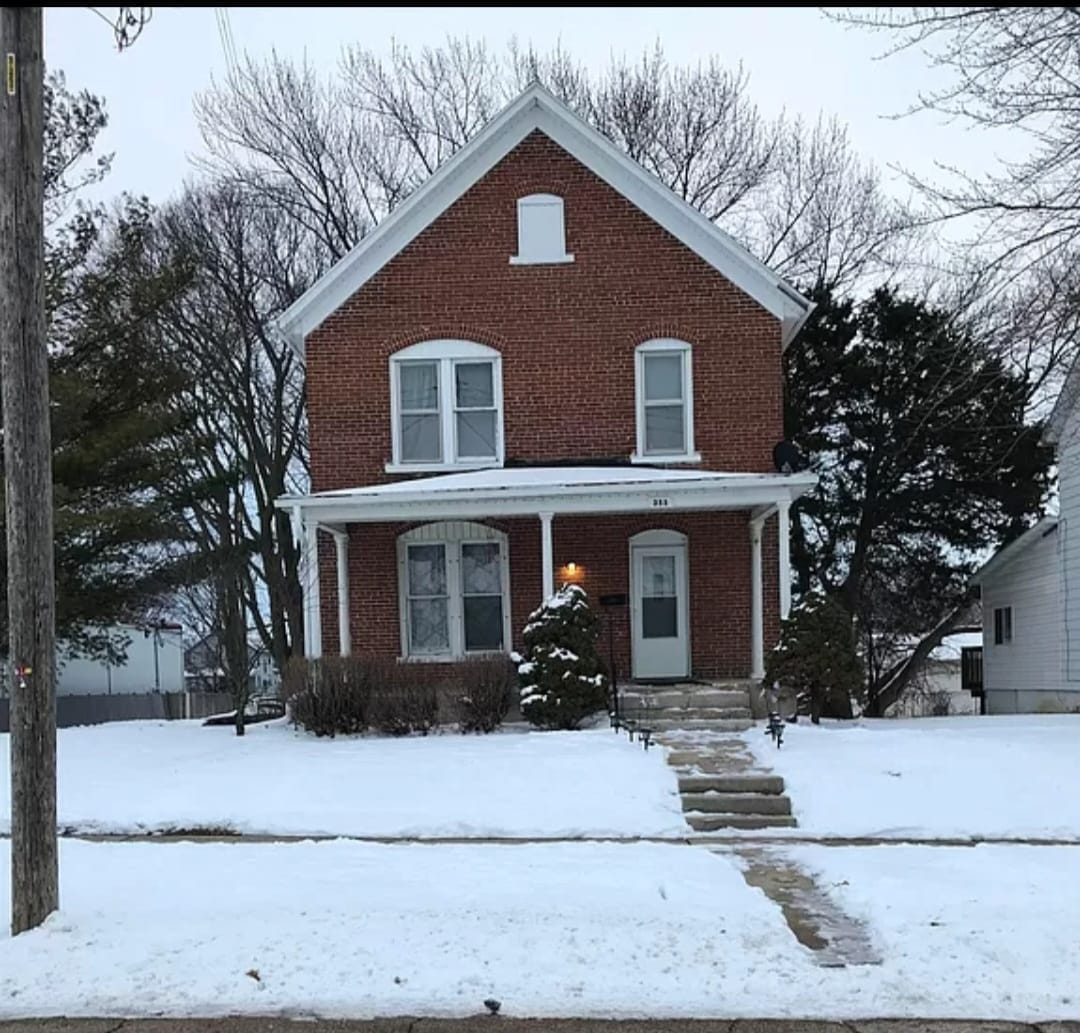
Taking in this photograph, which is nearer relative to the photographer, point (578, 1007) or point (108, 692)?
point (578, 1007)

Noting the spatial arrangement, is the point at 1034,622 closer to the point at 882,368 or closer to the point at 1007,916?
the point at 882,368

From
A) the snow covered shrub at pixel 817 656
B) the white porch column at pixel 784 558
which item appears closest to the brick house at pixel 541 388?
the white porch column at pixel 784 558

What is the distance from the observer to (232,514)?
2995cm

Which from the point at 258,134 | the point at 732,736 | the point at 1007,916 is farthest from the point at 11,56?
the point at 258,134

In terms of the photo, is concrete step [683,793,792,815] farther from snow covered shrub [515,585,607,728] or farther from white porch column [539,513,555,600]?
Answer: white porch column [539,513,555,600]

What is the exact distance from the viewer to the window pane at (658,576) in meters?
17.0

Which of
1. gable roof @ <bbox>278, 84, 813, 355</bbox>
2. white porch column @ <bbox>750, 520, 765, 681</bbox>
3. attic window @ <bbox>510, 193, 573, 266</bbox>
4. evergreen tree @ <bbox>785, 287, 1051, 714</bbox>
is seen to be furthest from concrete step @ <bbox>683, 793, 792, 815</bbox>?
evergreen tree @ <bbox>785, 287, 1051, 714</bbox>

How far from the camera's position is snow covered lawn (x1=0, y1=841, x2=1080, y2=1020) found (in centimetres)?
516

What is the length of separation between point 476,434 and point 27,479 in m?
11.1

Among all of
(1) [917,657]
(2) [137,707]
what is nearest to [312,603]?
(2) [137,707]

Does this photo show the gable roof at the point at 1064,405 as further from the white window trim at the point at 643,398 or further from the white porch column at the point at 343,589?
the white porch column at the point at 343,589

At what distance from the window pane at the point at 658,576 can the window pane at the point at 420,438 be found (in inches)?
148

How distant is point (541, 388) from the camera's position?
17.1m

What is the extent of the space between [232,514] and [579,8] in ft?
91.4
